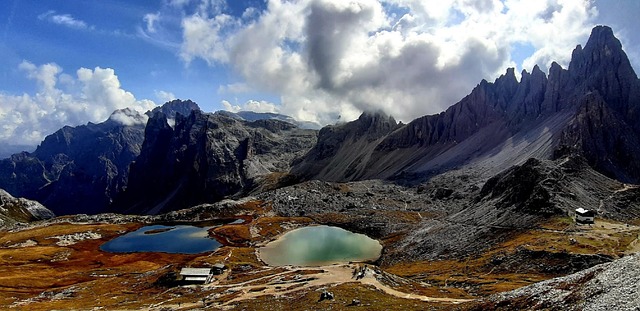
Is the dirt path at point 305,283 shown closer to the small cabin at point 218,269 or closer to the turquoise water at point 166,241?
the small cabin at point 218,269

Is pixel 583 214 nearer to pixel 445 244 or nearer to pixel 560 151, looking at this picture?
pixel 445 244

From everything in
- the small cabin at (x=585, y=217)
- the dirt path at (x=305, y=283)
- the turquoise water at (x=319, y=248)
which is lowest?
the turquoise water at (x=319, y=248)

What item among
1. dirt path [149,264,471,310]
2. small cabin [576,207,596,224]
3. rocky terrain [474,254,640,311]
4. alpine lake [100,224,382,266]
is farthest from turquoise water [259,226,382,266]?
rocky terrain [474,254,640,311]

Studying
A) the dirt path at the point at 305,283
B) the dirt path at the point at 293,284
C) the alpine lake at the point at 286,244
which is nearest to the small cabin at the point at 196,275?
the dirt path at the point at 293,284

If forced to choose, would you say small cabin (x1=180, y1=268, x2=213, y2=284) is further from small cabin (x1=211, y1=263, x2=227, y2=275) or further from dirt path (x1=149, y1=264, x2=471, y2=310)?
small cabin (x1=211, y1=263, x2=227, y2=275)

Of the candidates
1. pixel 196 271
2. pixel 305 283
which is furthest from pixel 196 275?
pixel 305 283

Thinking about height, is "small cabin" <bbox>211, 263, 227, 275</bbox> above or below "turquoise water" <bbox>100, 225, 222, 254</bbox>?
below
